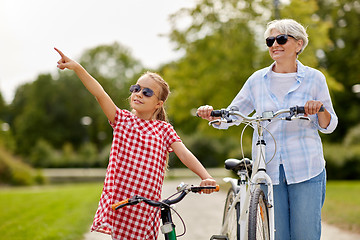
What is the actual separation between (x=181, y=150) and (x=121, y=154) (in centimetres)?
36

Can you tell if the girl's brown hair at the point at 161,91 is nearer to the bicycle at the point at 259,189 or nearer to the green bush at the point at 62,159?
the bicycle at the point at 259,189

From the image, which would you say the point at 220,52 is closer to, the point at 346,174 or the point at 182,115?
the point at 182,115

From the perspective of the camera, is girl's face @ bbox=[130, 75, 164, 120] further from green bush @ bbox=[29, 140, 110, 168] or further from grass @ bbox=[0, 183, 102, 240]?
green bush @ bbox=[29, 140, 110, 168]

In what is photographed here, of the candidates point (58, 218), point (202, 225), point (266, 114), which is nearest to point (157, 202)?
point (266, 114)

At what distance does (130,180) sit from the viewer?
10.6 feet

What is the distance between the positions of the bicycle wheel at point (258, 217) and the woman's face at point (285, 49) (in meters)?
0.96

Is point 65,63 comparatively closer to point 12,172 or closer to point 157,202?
point 157,202

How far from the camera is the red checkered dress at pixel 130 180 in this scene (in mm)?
3203

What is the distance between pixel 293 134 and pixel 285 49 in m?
0.59

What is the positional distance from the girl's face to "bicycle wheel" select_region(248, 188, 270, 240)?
2.73 feet

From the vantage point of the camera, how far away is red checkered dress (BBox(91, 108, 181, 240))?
3.20 m

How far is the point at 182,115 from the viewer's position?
19.9 meters

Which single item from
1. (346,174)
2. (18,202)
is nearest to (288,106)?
(18,202)

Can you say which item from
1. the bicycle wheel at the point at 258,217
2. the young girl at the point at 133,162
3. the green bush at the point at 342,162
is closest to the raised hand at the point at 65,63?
the young girl at the point at 133,162
